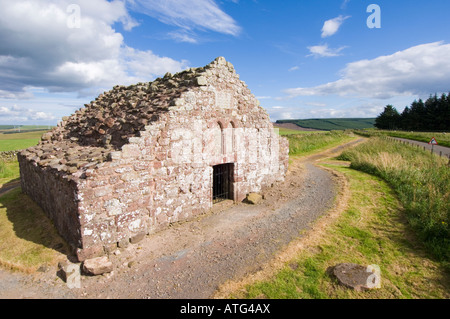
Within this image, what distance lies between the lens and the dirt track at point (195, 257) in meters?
5.58

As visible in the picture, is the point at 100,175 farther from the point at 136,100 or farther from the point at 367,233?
the point at 367,233

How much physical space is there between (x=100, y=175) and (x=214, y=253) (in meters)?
3.79

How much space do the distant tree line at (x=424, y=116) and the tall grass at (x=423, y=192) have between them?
46.2 m

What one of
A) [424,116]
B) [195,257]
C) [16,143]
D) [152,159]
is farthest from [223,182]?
[424,116]

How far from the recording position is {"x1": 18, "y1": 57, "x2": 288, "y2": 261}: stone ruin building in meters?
6.61

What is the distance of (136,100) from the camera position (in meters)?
9.84

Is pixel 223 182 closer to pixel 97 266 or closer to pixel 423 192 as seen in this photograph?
pixel 97 266

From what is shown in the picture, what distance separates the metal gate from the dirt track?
0.76m

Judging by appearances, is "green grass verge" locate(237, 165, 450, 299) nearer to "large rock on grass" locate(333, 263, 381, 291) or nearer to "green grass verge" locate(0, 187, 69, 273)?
"large rock on grass" locate(333, 263, 381, 291)

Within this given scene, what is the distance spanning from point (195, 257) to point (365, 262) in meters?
4.60

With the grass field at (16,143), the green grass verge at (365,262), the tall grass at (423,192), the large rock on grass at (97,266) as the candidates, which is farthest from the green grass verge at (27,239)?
the grass field at (16,143)

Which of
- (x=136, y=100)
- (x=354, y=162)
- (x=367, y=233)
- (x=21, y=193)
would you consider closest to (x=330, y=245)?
(x=367, y=233)

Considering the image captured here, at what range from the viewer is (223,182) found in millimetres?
11156

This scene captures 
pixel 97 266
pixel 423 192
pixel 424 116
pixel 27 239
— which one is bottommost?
pixel 97 266
